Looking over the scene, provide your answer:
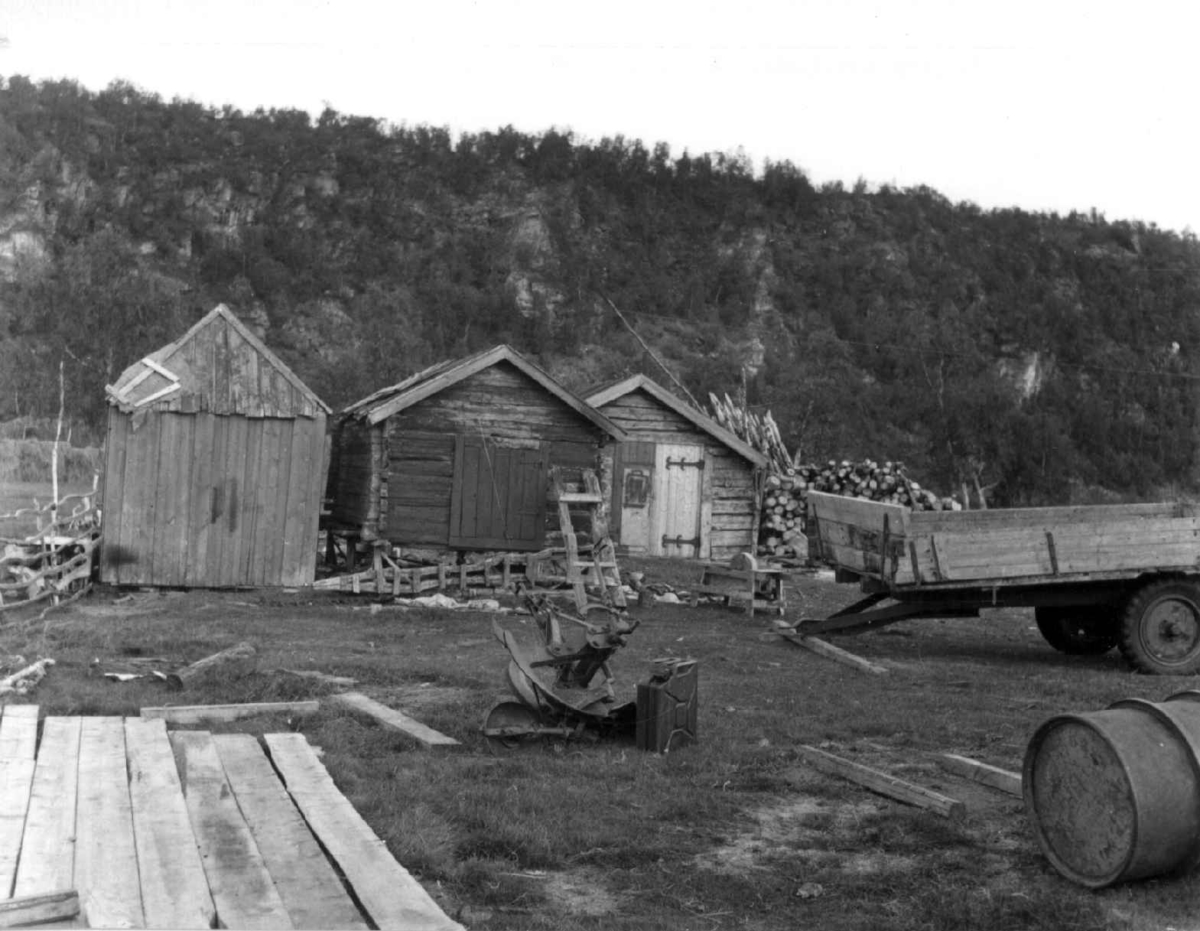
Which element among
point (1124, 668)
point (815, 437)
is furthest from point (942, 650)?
point (815, 437)

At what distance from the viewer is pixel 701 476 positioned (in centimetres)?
2630

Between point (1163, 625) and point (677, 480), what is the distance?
14306 mm

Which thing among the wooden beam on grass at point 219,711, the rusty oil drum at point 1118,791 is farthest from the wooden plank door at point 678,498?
the rusty oil drum at point 1118,791

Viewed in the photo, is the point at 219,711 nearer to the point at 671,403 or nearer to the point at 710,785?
the point at 710,785

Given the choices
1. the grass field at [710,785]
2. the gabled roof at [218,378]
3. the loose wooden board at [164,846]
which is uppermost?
the gabled roof at [218,378]

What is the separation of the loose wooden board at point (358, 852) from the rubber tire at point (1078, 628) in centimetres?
976

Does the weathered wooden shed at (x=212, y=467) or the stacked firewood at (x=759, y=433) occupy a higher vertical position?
the stacked firewood at (x=759, y=433)

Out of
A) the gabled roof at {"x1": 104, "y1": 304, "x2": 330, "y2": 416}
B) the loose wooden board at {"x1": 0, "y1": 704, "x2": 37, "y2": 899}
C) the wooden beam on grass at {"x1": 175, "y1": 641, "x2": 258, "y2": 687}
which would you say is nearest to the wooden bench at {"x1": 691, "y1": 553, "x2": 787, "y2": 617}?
the gabled roof at {"x1": 104, "y1": 304, "x2": 330, "y2": 416}

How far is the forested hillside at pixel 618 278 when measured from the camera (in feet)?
172

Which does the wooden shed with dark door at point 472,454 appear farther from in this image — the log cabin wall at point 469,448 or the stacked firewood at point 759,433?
the stacked firewood at point 759,433

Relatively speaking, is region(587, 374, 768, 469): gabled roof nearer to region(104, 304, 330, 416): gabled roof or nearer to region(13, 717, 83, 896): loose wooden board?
region(104, 304, 330, 416): gabled roof

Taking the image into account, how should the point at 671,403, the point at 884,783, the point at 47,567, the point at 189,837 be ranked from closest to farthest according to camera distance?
the point at 189,837 < the point at 884,783 < the point at 47,567 < the point at 671,403

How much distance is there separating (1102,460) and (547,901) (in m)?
55.4

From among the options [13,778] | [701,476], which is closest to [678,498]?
[701,476]
